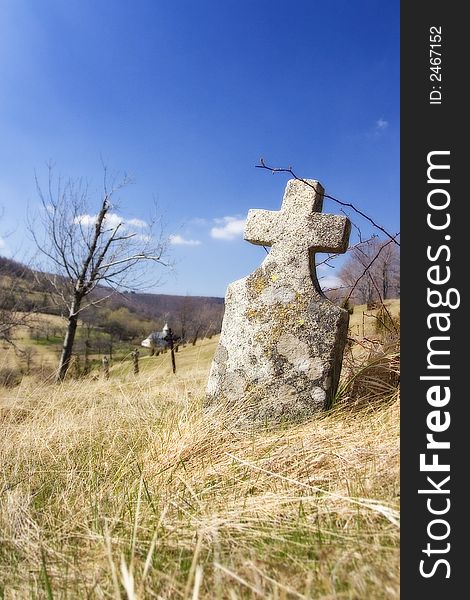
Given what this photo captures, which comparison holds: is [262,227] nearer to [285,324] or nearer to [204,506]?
[285,324]

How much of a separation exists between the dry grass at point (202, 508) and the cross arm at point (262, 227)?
1293 millimetres

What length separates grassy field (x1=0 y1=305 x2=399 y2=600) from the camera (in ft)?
4.61

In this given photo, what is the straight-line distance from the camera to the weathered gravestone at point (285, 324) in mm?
3137

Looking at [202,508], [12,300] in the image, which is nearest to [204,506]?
[202,508]

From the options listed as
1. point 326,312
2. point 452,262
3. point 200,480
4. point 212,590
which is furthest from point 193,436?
point 452,262

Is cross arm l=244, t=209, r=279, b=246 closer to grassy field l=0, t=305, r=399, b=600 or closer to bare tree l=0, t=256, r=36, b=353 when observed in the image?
grassy field l=0, t=305, r=399, b=600

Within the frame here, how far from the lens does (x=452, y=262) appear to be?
204 cm

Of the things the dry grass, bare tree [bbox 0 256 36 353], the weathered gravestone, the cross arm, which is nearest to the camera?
the dry grass

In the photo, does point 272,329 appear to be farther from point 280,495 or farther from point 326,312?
point 280,495

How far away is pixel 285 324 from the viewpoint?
10.6 ft

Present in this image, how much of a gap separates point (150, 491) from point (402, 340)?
1428 millimetres

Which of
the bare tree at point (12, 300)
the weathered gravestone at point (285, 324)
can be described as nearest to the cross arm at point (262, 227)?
the weathered gravestone at point (285, 324)

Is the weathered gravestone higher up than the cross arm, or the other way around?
the cross arm

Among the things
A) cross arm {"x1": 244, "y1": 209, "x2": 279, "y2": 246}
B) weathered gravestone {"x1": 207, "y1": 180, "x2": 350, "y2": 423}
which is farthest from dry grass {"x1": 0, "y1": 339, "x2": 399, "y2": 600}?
cross arm {"x1": 244, "y1": 209, "x2": 279, "y2": 246}
